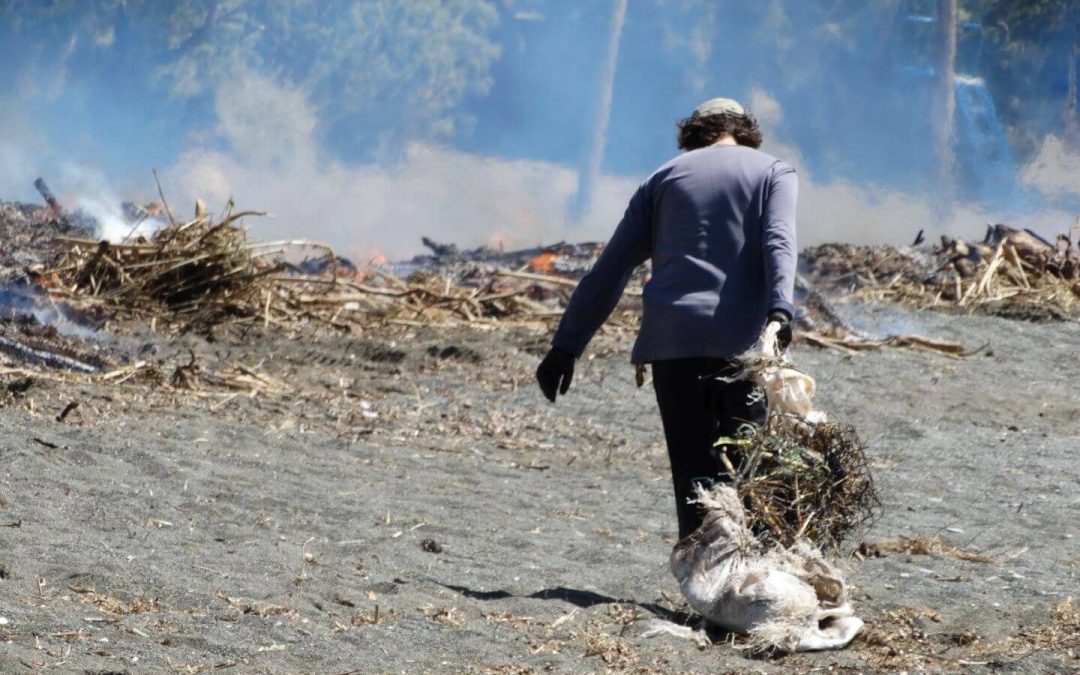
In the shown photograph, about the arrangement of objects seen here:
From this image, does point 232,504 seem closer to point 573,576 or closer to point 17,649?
point 573,576

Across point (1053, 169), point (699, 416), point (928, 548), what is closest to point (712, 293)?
point (699, 416)

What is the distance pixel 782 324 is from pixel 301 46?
1858 centimetres

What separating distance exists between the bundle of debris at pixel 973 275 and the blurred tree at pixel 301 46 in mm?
7212

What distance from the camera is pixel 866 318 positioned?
14039 mm

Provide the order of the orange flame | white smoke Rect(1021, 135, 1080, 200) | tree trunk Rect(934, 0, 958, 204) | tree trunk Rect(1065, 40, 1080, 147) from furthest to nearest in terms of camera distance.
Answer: tree trunk Rect(1065, 40, 1080, 147), white smoke Rect(1021, 135, 1080, 200), tree trunk Rect(934, 0, 958, 204), the orange flame

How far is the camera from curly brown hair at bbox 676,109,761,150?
524 cm

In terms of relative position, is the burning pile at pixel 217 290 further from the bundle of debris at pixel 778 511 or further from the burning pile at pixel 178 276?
the bundle of debris at pixel 778 511

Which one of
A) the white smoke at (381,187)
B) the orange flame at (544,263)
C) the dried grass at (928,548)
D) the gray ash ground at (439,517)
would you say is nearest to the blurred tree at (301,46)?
the white smoke at (381,187)

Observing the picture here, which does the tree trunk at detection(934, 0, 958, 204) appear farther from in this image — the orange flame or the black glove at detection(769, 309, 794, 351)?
the black glove at detection(769, 309, 794, 351)

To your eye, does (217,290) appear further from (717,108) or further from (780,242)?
(780,242)

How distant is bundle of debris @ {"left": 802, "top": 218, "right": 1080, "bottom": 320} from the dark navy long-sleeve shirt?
1000 centimetres

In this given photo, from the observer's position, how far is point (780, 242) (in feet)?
16.0

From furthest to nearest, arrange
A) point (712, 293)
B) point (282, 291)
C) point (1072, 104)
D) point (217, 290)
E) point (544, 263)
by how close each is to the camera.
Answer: point (1072, 104)
point (544, 263)
point (282, 291)
point (217, 290)
point (712, 293)

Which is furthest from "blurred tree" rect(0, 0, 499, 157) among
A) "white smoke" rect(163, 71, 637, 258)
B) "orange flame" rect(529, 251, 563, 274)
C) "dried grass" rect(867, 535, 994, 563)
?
"dried grass" rect(867, 535, 994, 563)
